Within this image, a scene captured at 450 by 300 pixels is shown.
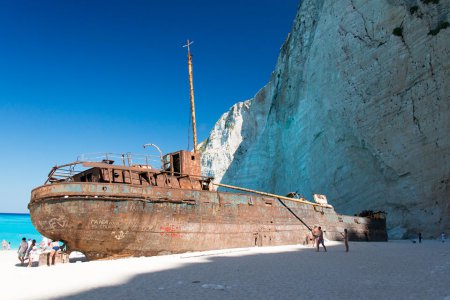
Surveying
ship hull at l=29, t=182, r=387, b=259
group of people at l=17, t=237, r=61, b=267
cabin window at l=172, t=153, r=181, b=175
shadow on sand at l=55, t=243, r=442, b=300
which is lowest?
shadow on sand at l=55, t=243, r=442, b=300

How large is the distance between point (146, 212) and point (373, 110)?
25.9 m

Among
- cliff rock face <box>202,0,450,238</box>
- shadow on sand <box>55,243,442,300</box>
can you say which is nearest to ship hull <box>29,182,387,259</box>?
shadow on sand <box>55,243,442,300</box>

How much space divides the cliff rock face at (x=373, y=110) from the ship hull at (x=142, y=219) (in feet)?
56.6

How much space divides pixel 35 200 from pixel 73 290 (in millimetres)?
8068

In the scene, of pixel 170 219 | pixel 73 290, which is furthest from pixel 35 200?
pixel 73 290

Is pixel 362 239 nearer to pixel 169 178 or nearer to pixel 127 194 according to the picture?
pixel 169 178

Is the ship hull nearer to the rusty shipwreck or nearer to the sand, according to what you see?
the rusty shipwreck

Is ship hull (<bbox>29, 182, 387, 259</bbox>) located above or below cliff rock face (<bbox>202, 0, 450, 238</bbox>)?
below

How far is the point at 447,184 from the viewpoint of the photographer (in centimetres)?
2775

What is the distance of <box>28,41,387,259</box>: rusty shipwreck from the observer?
14008 millimetres

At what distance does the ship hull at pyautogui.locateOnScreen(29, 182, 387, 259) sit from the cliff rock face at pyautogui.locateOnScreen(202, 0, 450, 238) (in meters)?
A: 17.3

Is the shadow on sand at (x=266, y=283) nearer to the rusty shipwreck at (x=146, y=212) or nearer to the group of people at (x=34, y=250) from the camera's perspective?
the rusty shipwreck at (x=146, y=212)

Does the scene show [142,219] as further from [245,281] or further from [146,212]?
[245,281]

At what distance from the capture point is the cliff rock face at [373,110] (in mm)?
29016
